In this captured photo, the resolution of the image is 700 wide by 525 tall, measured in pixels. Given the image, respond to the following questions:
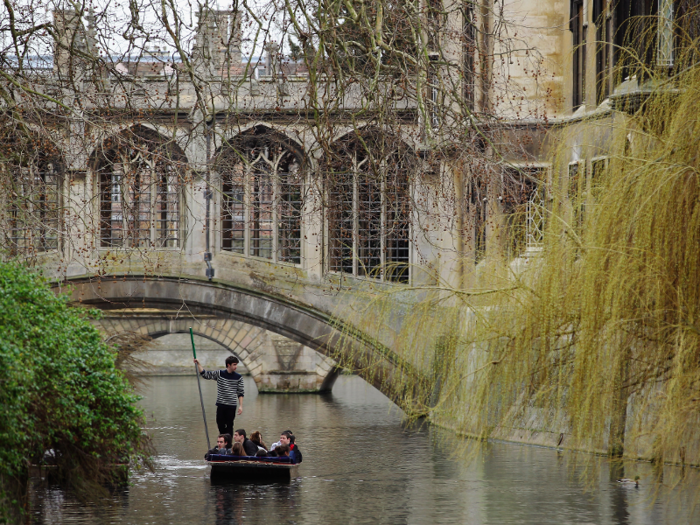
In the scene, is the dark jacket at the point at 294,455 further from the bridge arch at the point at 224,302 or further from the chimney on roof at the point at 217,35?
the bridge arch at the point at 224,302

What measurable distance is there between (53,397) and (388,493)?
4919 mm

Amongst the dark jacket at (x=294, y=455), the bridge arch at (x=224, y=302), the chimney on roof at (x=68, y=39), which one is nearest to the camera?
the chimney on roof at (x=68, y=39)

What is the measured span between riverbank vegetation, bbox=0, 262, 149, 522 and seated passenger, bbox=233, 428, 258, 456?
158 cm

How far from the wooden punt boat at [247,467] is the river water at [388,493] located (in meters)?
0.13

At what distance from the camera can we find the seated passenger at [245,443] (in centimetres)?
1167

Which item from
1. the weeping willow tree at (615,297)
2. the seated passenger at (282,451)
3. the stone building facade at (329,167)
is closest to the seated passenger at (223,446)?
the seated passenger at (282,451)

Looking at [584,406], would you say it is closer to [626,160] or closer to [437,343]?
[626,160]

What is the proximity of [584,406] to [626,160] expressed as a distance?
174 centimetres

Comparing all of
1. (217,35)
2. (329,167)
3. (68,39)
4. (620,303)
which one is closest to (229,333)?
(217,35)

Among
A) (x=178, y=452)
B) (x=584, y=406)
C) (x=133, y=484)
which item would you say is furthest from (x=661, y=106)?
(x=178, y=452)

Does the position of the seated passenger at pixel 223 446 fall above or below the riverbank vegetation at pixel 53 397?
below

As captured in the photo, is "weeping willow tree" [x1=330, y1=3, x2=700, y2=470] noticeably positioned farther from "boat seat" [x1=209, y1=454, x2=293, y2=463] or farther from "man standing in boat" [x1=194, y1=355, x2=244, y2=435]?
"man standing in boat" [x1=194, y1=355, x2=244, y2=435]

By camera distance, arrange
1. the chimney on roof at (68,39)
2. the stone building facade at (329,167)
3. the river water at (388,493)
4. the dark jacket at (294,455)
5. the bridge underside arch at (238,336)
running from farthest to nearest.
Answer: the bridge underside arch at (238,336) → the dark jacket at (294,455) → the stone building facade at (329,167) → the river water at (388,493) → the chimney on roof at (68,39)

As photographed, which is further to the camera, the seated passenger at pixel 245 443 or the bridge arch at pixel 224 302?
the bridge arch at pixel 224 302
